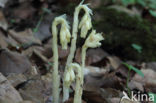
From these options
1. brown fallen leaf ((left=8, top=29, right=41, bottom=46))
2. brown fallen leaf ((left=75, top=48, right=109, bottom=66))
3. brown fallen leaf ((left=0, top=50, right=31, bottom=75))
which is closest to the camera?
brown fallen leaf ((left=0, top=50, right=31, bottom=75))

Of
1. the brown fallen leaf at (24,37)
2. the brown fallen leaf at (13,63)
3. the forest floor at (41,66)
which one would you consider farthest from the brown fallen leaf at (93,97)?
the brown fallen leaf at (24,37)

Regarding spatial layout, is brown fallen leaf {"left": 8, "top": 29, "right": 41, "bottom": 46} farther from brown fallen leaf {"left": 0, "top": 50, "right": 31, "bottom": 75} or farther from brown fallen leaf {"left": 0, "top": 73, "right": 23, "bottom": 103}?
brown fallen leaf {"left": 0, "top": 73, "right": 23, "bottom": 103}

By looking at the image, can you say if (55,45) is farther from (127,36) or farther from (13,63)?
(127,36)

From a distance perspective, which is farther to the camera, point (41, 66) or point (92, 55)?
point (92, 55)

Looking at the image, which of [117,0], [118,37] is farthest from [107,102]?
[117,0]

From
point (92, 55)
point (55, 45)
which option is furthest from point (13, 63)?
point (92, 55)

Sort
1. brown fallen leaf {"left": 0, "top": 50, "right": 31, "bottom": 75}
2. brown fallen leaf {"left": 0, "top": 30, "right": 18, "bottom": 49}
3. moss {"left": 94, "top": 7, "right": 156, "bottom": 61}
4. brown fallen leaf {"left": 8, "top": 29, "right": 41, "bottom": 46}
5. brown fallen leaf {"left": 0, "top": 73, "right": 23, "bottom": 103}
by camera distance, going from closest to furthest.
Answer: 1. brown fallen leaf {"left": 0, "top": 73, "right": 23, "bottom": 103}
2. brown fallen leaf {"left": 0, "top": 50, "right": 31, "bottom": 75}
3. brown fallen leaf {"left": 0, "top": 30, "right": 18, "bottom": 49}
4. brown fallen leaf {"left": 8, "top": 29, "right": 41, "bottom": 46}
5. moss {"left": 94, "top": 7, "right": 156, "bottom": 61}

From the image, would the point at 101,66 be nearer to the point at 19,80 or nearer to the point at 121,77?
the point at 121,77

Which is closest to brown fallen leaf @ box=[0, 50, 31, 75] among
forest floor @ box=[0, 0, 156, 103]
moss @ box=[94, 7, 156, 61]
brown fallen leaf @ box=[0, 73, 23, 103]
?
forest floor @ box=[0, 0, 156, 103]
